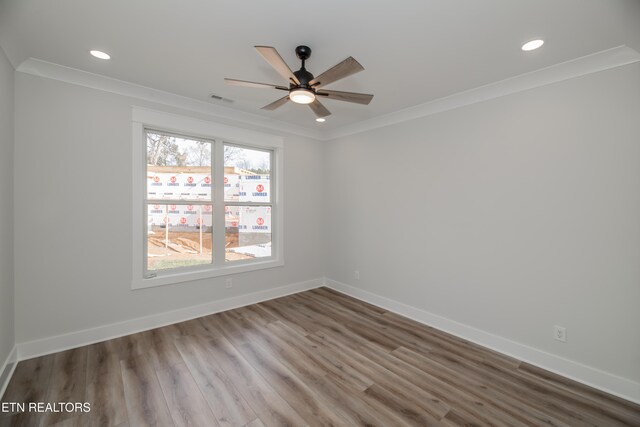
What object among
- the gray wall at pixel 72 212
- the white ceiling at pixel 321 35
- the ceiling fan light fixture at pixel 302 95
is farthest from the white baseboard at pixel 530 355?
the gray wall at pixel 72 212

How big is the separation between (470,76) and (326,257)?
3383mm

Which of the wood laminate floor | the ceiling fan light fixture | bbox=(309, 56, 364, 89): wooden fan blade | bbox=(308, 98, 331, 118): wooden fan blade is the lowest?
the wood laminate floor

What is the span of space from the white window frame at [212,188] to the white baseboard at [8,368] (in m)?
0.98

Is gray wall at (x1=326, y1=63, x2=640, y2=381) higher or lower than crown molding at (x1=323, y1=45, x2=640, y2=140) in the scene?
lower

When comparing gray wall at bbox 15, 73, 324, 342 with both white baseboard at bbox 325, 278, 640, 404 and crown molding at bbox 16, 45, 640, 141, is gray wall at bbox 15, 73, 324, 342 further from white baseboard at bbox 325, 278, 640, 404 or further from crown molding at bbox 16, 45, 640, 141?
white baseboard at bbox 325, 278, 640, 404

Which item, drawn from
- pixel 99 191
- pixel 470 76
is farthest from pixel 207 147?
pixel 470 76

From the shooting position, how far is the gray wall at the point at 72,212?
8.05 feet

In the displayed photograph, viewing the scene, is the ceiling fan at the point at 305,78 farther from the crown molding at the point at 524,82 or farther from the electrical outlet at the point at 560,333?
the electrical outlet at the point at 560,333

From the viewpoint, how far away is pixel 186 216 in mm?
3496

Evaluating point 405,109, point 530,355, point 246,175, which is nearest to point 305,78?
point 405,109

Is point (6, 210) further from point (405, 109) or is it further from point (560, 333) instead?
point (560, 333)

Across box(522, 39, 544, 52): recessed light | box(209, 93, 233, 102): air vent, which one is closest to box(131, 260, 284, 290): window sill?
box(209, 93, 233, 102): air vent

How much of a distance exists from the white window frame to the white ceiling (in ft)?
1.78

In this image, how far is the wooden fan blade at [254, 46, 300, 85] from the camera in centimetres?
170
